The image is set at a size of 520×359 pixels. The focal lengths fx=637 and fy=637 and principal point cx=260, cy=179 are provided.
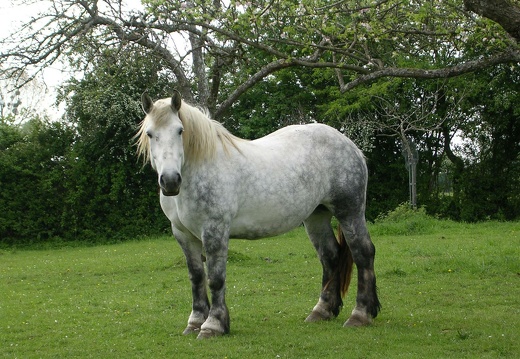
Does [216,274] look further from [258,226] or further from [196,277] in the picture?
[258,226]

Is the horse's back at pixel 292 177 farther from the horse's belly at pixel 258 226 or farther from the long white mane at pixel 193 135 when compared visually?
the long white mane at pixel 193 135

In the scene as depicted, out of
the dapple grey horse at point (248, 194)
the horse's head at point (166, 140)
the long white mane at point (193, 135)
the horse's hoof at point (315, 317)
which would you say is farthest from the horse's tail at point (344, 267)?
the horse's head at point (166, 140)

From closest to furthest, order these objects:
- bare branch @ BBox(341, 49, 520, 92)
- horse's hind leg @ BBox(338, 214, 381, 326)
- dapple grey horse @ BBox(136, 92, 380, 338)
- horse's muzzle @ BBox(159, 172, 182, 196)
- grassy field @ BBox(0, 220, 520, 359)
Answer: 1. horse's muzzle @ BBox(159, 172, 182, 196)
2. grassy field @ BBox(0, 220, 520, 359)
3. dapple grey horse @ BBox(136, 92, 380, 338)
4. horse's hind leg @ BBox(338, 214, 381, 326)
5. bare branch @ BBox(341, 49, 520, 92)

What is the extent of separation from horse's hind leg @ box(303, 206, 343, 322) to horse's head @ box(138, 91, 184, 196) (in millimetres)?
2067

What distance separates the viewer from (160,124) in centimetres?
611

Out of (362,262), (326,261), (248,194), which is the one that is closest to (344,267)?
(326,261)

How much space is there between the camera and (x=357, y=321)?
6941 mm

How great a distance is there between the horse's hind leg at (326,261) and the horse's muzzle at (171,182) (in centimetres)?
216

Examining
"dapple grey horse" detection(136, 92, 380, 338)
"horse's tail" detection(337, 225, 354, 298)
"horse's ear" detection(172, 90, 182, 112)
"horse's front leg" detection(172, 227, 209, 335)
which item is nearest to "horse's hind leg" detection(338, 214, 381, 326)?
"dapple grey horse" detection(136, 92, 380, 338)

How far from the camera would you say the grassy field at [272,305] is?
613 cm

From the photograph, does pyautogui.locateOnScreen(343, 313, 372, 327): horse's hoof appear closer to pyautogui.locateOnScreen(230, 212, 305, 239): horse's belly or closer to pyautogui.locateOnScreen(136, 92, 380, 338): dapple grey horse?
pyautogui.locateOnScreen(136, 92, 380, 338): dapple grey horse

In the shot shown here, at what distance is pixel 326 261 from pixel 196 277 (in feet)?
5.23

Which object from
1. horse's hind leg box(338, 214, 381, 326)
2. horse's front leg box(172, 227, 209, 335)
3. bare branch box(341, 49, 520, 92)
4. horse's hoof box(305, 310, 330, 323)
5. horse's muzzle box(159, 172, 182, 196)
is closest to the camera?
horse's muzzle box(159, 172, 182, 196)

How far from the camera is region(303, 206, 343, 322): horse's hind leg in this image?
7359 millimetres
